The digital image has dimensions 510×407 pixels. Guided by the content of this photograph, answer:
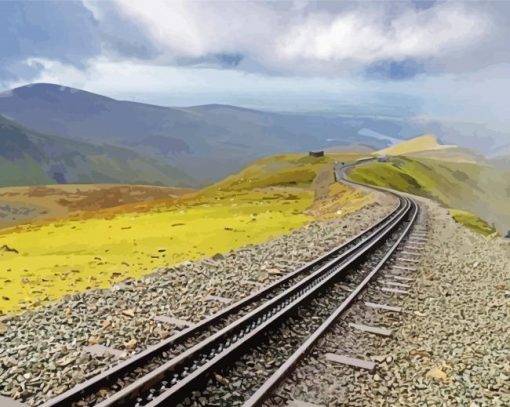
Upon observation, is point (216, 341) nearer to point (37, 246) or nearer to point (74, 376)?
point (74, 376)

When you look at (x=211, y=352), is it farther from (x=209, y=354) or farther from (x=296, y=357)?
(x=296, y=357)

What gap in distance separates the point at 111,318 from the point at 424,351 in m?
7.48

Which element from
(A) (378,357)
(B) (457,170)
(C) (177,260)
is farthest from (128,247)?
(B) (457,170)

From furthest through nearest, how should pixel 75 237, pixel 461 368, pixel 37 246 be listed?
pixel 75 237, pixel 37 246, pixel 461 368

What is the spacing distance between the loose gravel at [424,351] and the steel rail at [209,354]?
4.23 ft

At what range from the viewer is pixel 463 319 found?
1352cm

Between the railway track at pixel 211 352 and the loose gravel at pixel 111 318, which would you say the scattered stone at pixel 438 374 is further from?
the loose gravel at pixel 111 318

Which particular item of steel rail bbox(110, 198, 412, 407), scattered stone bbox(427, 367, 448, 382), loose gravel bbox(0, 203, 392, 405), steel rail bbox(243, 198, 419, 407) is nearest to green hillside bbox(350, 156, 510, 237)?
loose gravel bbox(0, 203, 392, 405)

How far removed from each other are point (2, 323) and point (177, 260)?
10.8 meters

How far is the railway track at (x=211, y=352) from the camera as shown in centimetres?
814

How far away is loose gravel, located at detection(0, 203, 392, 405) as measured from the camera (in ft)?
29.8

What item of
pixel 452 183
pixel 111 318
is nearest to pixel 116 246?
pixel 111 318

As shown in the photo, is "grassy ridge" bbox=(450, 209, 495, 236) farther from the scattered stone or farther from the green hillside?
the green hillside

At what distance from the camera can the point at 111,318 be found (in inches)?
477
